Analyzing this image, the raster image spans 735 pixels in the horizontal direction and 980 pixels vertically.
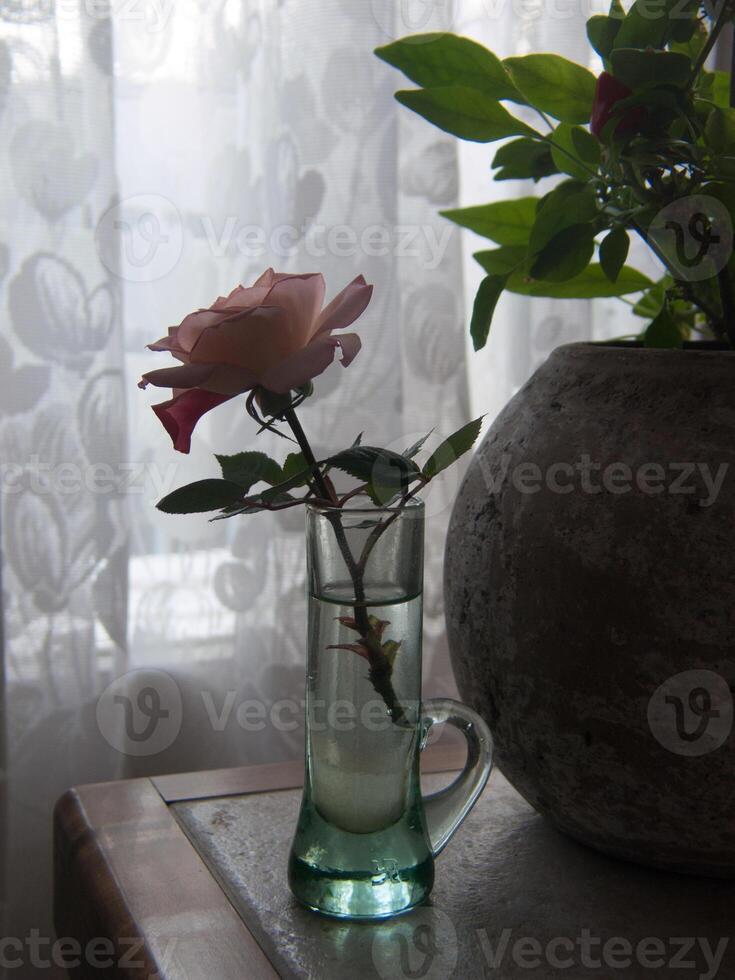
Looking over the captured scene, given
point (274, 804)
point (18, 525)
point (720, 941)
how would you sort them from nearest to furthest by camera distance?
point (720, 941) < point (274, 804) < point (18, 525)

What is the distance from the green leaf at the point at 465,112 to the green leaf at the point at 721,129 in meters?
0.10

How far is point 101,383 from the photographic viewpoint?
106 centimetres

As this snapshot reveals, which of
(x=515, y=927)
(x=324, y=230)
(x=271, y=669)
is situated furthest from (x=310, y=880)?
(x=324, y=230)

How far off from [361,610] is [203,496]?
0.09 meters

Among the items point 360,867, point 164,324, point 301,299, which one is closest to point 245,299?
point 301,299

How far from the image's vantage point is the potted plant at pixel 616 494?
504mm

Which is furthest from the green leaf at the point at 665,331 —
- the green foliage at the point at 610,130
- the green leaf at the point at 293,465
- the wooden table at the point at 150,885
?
the wooden table at the point at 150,885

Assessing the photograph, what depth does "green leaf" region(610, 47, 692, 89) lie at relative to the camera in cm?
51

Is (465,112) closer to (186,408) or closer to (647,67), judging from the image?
(647,67)

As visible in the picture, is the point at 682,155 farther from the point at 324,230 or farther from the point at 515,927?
the point at 324,230

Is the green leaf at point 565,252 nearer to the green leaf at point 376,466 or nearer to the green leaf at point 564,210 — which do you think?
the green leaf at point 564,210

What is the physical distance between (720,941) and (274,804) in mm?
291

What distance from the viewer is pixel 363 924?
53 cm

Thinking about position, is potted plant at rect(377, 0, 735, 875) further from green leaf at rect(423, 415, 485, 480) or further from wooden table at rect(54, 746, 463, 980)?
wooden table at rect(54, 746, 463, 980)
